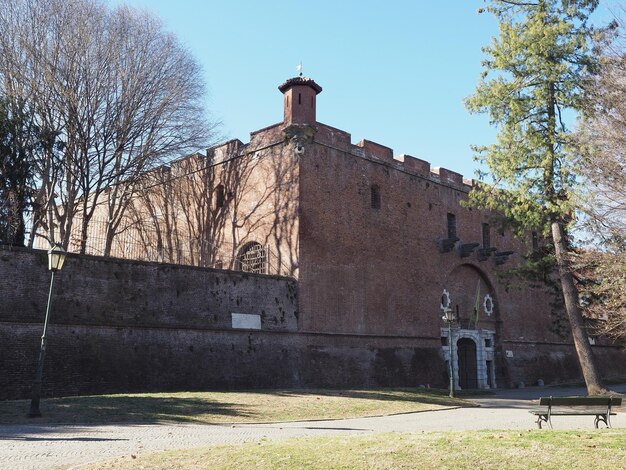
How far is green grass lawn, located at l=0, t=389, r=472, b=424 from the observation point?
12812mm

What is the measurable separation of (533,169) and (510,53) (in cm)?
403

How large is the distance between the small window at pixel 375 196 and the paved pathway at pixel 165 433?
11.4m

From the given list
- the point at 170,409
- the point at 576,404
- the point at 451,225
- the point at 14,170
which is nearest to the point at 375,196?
the point at 451,225

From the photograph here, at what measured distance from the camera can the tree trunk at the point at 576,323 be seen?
20.1m

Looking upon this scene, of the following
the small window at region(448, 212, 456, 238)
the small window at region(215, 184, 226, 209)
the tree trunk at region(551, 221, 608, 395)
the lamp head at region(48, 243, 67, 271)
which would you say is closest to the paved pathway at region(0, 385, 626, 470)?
the lamp head at region(48, 243, 67, 271)

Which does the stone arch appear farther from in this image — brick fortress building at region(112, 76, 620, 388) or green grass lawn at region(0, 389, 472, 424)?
green grass lawn at region(0, 389, 472, 424)

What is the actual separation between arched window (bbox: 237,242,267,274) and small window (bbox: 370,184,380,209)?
524cm

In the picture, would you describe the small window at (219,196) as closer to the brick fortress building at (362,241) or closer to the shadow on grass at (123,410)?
the brick fortress building at (362,241)

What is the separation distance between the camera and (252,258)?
81.5 ft

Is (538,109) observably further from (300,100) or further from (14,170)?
(14,170)

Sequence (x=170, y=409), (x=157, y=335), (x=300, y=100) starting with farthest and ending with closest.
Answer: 1. (x=300, y=100)
2. (x=157, y=335)
3. (x=170, y=409)

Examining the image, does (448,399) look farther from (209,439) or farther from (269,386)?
(209,439)

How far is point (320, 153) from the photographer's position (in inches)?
963

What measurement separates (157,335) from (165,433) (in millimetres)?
8379
